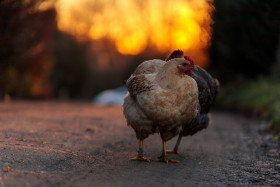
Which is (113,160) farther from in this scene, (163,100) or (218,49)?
(218,49)

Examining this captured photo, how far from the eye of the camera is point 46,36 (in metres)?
20.4

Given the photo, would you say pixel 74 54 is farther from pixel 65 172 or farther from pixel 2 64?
pixel 65 172

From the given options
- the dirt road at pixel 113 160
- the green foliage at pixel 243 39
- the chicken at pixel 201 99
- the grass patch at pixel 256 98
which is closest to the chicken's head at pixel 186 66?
the chicken at pixel 201 99

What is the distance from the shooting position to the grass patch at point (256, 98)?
10.8m

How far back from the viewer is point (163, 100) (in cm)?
490

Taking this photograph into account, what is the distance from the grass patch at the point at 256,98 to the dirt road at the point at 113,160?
2.44 m

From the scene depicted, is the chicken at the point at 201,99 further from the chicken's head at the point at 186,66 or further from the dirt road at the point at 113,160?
the chicken's head at the point at 186,66

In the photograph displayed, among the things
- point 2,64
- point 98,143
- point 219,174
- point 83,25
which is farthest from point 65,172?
point 83,25

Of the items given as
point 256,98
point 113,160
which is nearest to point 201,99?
point 113,160

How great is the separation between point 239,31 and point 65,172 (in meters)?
15.5

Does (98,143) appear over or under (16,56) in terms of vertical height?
under

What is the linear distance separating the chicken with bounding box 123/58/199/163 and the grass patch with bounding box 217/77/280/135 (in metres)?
4.03

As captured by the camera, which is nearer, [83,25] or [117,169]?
[117,169]

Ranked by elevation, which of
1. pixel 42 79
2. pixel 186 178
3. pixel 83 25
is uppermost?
pixel 83 25
